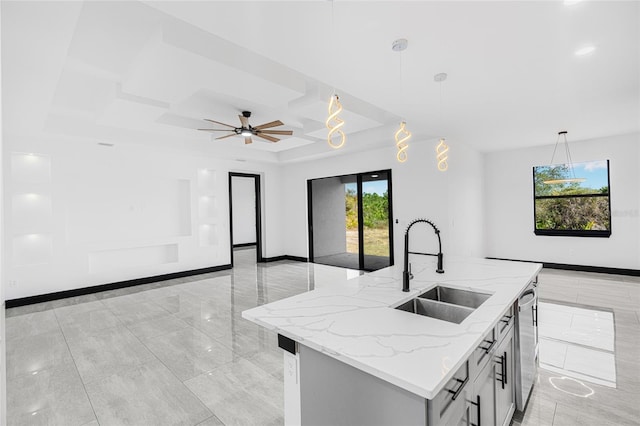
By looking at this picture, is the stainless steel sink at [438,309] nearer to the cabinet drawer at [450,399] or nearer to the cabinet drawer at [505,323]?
the cabinet drawer at [505,323]

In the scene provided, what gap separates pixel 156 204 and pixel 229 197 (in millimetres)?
1585

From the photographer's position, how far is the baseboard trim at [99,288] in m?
4.67

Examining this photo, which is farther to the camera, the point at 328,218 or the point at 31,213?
the point at 328,218

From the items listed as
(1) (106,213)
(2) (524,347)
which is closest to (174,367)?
(2) (524,347)

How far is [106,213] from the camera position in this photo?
18.2 ft

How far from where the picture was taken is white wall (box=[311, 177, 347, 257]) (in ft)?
24.5

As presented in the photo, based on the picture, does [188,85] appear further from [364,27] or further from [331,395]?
[331,395]

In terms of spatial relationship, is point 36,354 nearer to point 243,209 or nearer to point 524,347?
point 524,347

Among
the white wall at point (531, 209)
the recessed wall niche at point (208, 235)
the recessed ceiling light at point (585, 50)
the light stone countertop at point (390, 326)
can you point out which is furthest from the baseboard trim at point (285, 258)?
the recessed ceiling light at point (585, 50)

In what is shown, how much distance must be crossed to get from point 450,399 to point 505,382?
92 centimetres

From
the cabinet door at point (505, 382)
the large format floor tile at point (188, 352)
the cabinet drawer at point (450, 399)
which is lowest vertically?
the large format floor tile at point (188, 352)

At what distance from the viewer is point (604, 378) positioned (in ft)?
8.27

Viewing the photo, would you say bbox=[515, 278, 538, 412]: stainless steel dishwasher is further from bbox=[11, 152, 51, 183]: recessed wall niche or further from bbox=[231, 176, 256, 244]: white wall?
bbox=[231, 176, 256, 244]: white wall

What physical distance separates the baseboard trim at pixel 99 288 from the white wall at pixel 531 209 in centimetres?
656
